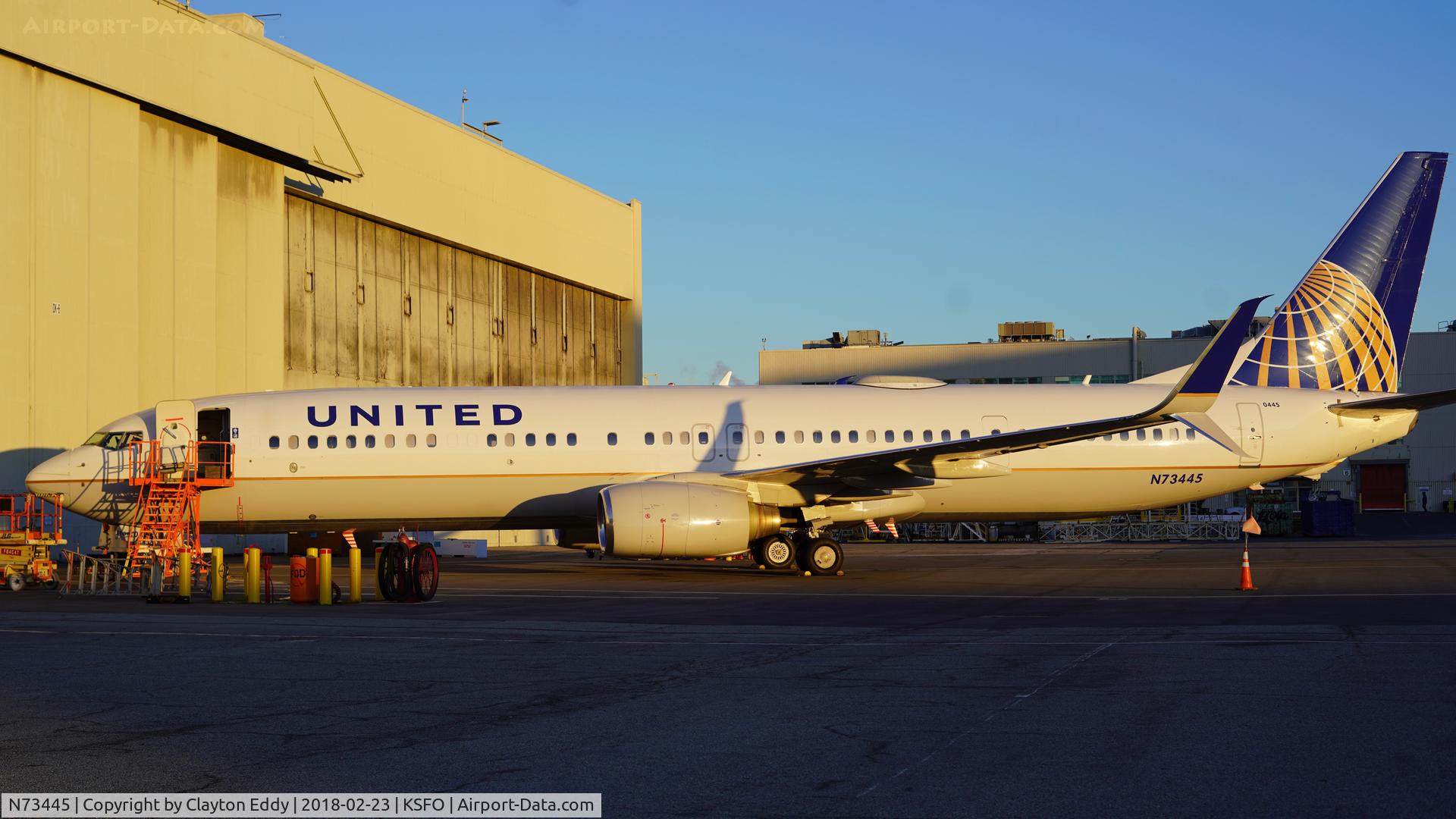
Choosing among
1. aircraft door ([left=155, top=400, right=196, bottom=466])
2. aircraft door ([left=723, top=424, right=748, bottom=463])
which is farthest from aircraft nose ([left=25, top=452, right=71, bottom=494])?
aircraft door ([left=723, top=424, right=748, bottom=463])

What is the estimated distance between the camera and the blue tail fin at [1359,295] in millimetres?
28750

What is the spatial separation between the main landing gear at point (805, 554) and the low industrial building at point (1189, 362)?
4502cm

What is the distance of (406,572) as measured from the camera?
19.5 meters

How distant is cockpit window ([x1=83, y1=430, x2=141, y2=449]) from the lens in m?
24.8

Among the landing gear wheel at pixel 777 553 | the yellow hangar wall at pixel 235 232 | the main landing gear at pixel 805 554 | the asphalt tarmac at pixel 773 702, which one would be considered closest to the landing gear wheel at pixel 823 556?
the main landing gear at pixel 805 554

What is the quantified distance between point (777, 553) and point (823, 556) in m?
0.87

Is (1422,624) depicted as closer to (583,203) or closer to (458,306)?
(458,306)

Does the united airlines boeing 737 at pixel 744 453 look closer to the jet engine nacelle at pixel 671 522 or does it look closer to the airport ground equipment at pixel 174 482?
the jet engine nacelle at pixel 671 522

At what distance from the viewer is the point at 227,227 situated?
36469 mm

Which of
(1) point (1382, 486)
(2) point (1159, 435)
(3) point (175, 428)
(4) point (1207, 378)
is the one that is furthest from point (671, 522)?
(1) point (1382, 486)

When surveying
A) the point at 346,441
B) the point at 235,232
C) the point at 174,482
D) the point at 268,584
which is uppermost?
the point at 235,232

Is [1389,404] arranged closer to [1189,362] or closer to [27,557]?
[27,557]

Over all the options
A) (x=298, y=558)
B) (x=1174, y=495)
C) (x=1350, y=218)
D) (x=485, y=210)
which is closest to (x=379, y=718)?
(x=298, y=558)

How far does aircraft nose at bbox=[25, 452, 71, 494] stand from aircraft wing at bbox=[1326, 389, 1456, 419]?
24.8 metres
